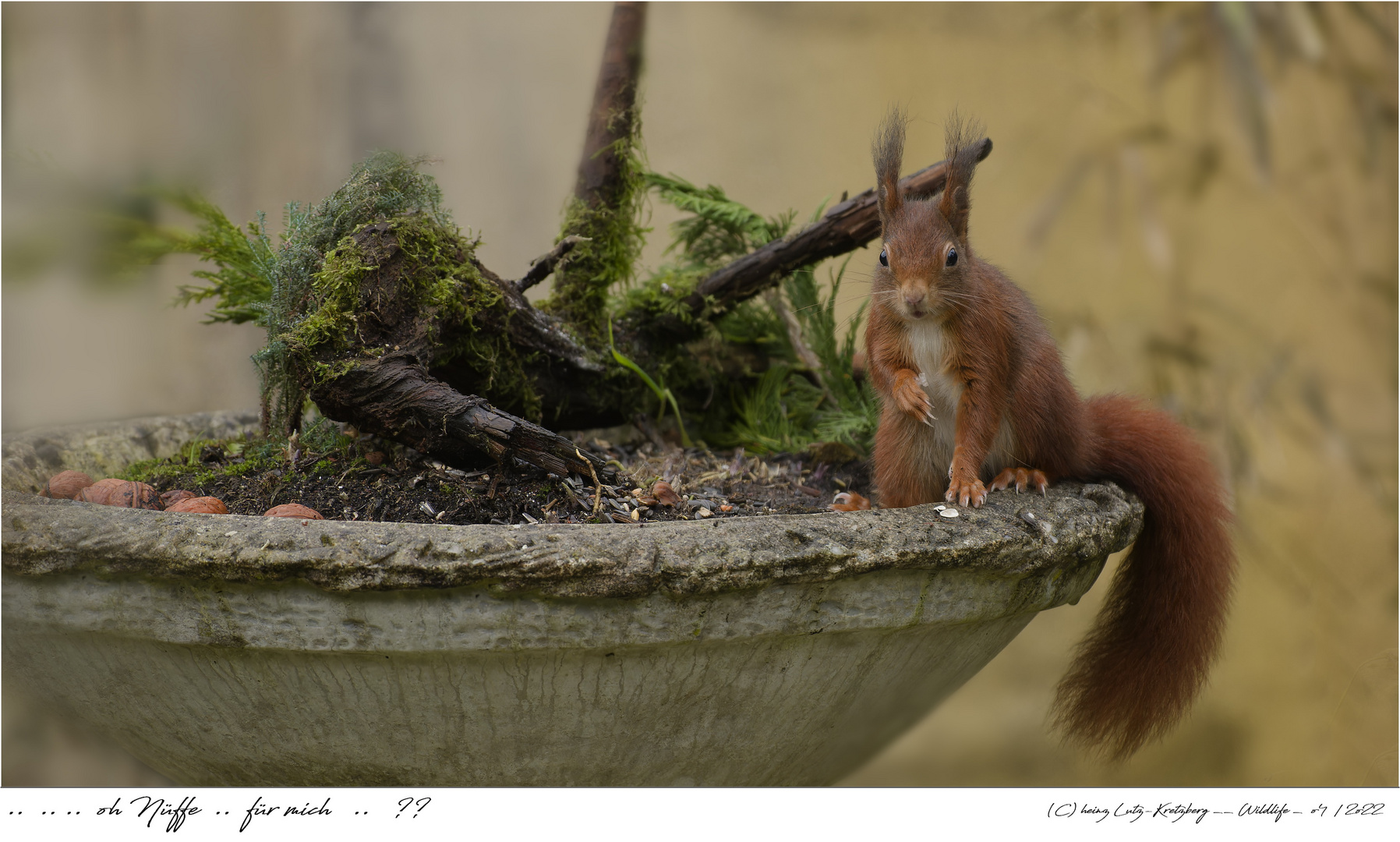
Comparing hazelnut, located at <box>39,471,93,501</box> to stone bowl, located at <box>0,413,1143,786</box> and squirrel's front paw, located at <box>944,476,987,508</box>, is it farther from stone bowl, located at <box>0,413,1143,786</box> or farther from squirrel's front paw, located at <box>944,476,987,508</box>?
squirrel's front paw, located at <box>944,476,987,508</box>

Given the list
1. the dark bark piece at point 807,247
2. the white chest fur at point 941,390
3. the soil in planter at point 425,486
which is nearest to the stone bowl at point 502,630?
the white chest fur at point 941,390

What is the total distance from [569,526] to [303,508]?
0.31m

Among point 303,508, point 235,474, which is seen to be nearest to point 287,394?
point 235,474

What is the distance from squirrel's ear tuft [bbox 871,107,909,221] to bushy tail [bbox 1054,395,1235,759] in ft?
1.14

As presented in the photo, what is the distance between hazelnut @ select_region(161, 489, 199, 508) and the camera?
3.22ft

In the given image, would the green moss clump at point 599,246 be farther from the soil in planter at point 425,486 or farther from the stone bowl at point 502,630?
the stone bowl at point 502,630

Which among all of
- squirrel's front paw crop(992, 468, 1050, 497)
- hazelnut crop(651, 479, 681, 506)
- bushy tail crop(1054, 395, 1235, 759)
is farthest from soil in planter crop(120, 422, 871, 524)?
bushy tail crop(1054, 395, 1235, 759)

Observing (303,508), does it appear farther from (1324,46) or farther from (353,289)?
(1324,46)

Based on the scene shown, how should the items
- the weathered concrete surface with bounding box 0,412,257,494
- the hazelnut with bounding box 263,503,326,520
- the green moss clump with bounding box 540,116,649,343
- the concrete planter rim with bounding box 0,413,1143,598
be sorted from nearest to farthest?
the concrete planter rim with bounding box 0,413,1143,598
the hazelnut with bounding box 263,503,326,520
the weathered concrete surface with bounding box 0,412,257,494
the green moss clump with bounding box 540,116,649,343

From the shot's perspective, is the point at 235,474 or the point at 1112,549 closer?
the point at 1112,549

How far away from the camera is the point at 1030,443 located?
39.9 inches

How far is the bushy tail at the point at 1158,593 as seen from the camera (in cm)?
106

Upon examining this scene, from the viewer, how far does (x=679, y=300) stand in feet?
4.66

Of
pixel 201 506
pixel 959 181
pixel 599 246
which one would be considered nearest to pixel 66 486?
pixel 201 506
